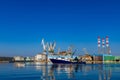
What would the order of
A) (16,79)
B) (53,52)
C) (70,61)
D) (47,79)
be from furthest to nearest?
(53,52)
(70,61)
(16,79)
(47,79)

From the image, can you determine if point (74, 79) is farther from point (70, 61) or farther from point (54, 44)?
point (54, 44)

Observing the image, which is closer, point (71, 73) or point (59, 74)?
point (59, 74)

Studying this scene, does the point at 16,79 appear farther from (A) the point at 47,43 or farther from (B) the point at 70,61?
(A) the point at 47,43

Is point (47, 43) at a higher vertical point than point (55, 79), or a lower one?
higher

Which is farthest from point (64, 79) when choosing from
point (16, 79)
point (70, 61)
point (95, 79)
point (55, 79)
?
point (70, 61)

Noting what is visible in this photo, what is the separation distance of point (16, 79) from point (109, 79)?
54.4 feet

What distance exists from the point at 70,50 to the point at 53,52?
15.6 m

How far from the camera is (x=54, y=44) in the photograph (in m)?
190

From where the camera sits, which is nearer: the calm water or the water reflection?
the calm water

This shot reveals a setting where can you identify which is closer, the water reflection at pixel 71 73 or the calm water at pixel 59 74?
the calm water at pixel 59 74

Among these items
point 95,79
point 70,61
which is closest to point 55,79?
point 95,79

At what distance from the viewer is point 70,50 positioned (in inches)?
7776

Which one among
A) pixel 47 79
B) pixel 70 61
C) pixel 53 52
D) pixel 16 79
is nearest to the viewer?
pixel 47 79

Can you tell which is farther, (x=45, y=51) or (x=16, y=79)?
(x=45, y=51)
